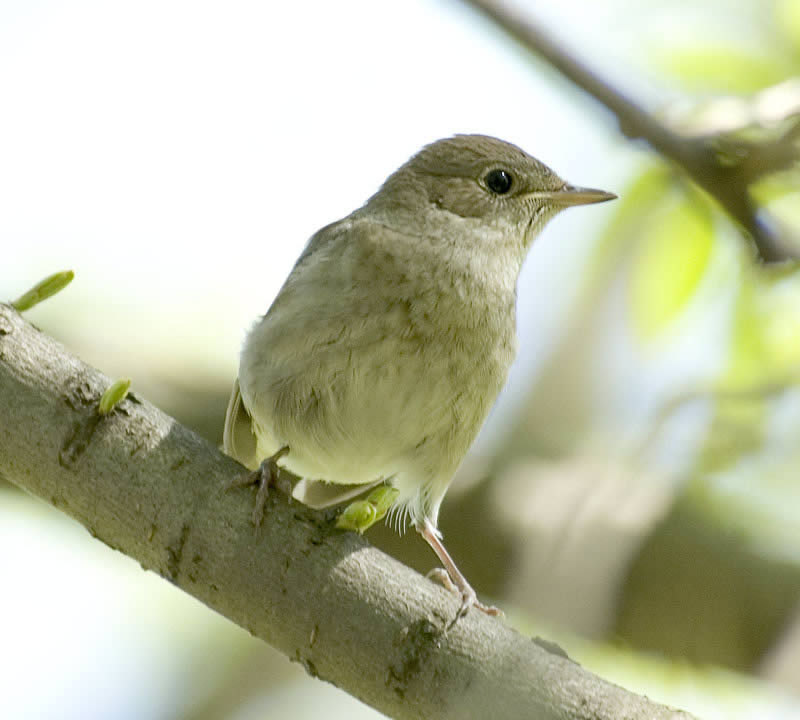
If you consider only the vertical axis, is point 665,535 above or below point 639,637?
above

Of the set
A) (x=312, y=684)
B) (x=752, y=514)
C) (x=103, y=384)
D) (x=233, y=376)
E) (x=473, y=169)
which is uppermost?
(x=473, y=169)

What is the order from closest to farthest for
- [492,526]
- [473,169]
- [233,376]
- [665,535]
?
[665,535] < [492,526] < [233,376] < [473,169]

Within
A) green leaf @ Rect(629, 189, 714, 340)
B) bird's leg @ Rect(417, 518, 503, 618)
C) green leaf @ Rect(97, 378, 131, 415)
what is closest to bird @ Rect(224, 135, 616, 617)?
bird's leg @ Rect(417, 518, 503, 618)

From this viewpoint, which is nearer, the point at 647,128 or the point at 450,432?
the point at 647,128

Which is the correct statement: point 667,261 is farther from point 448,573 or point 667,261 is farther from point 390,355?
point 448,573

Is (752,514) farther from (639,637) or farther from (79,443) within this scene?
(79,443)

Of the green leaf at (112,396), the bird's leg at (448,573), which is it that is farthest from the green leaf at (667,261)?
the green leaf at (112,396)


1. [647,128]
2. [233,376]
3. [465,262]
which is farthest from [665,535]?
[233,376]
